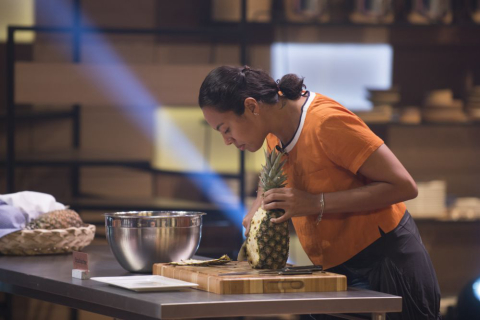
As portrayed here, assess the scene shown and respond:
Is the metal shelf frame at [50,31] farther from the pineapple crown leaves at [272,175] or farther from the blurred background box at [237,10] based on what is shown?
the pineapple crown leaves at [272,175]

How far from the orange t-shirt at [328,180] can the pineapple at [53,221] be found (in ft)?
2.59

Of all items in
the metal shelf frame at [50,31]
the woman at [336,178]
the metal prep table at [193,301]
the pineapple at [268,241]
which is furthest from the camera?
the metal shelf frame at [50,31]

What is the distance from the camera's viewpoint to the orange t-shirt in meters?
2.23

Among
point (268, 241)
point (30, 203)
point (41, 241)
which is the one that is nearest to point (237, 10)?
point (30, 203)

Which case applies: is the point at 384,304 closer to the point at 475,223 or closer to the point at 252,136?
the point at 252,136

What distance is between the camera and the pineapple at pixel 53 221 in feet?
8.55

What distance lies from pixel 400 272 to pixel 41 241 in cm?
115

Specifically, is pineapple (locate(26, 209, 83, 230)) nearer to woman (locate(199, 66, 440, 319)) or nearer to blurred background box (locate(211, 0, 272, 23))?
woman (locate(199, 66, 440, 319))

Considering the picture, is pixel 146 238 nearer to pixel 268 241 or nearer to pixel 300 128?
pixel 268 241

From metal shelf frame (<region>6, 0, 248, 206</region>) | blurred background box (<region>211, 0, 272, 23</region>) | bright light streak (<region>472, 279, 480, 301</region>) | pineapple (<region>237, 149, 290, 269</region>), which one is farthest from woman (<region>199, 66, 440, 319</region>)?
blurred background box (<region>211, 0, 272, 23</region>)

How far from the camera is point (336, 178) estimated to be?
90.1 inches

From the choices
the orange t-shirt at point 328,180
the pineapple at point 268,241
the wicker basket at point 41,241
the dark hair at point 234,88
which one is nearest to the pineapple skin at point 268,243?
the pineapple at point 268,241

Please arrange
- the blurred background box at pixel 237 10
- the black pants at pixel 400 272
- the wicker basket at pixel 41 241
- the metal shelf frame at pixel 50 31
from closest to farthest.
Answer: the black pants at pixel 400 272 < the wicker basket at pixel 41 241 < the metal shelf frame at pixel 50 31 < the blurred background box at pixel 237 10

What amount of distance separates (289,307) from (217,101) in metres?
0.69
